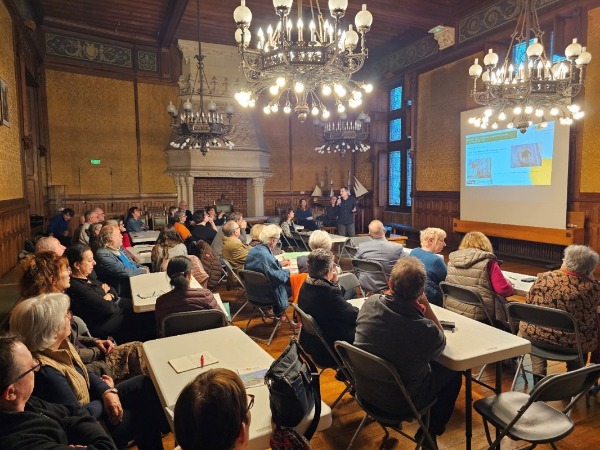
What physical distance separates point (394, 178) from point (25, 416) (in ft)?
36.1

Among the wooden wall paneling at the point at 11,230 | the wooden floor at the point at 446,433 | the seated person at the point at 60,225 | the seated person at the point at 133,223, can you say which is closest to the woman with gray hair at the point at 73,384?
the wooden floor at the point at 446,433

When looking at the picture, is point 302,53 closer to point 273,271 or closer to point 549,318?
point 273,271

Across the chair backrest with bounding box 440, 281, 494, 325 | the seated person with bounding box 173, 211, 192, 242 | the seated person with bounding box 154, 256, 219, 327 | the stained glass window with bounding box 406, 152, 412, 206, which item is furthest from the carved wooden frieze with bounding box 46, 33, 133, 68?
the chair backrest with bounding box 440, 281, 494, 325

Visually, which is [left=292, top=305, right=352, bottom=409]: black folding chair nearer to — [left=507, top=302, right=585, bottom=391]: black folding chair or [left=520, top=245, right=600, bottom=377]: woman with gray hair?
[left=507, top=302, right=585, bottom=391]: black folding chair

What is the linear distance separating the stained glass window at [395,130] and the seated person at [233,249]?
7.50 metres

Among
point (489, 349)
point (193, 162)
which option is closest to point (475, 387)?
point (489, 349)

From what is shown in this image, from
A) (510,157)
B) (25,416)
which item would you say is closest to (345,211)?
(510,157)

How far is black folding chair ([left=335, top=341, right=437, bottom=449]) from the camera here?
1.91 m

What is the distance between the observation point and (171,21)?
8539 mm

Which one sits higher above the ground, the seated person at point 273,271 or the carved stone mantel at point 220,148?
the carved stone mantel at point 220,148

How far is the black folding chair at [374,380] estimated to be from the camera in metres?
1.91

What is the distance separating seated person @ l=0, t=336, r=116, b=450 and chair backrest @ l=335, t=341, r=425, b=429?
110cm

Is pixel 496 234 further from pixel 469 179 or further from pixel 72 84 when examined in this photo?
pixel 72 84

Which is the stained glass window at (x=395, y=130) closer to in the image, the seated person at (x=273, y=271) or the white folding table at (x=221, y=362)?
the seated person at (x=273, y=271)
